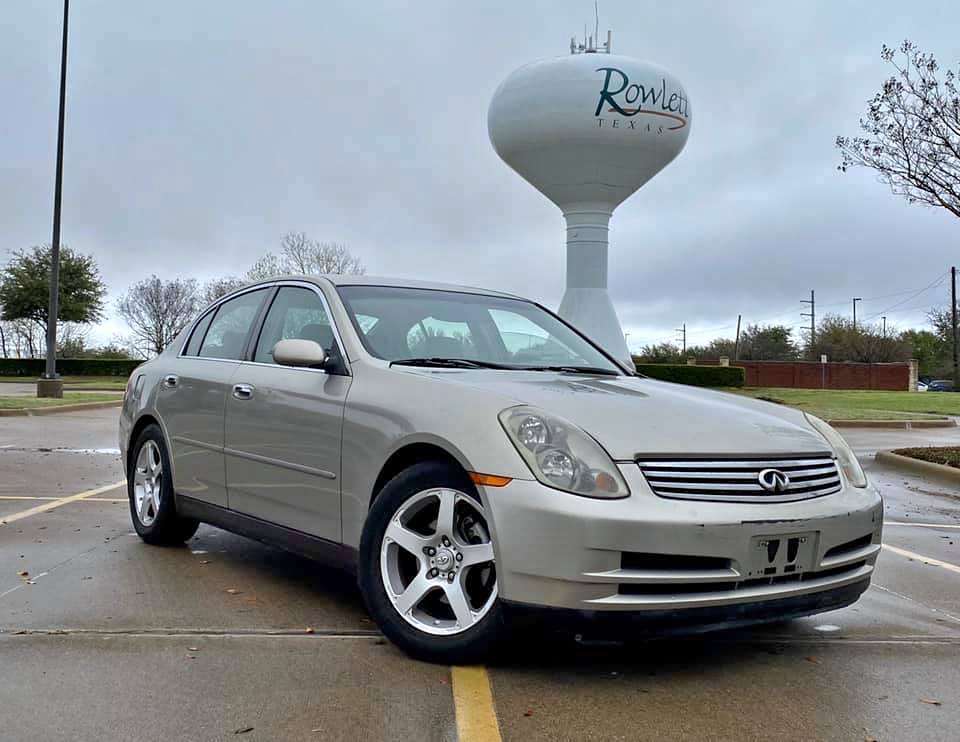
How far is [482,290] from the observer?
18.4 feet

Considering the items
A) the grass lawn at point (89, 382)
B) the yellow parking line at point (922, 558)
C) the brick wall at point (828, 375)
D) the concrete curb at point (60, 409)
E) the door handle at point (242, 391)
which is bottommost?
the yellow parking line at point (922, 558)

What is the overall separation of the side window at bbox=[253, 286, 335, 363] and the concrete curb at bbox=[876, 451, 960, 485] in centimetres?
861

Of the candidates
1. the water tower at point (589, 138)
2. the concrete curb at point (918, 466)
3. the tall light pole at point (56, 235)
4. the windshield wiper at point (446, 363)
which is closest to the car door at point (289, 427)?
the windshield wiper at point (446, 363)

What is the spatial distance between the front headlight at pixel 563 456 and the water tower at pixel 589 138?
2647cm

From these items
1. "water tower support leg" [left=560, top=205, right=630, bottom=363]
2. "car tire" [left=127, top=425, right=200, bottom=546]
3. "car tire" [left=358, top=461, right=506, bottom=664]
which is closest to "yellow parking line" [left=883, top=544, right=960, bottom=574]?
"car tire" [left=358, top=461, right=506, bottom=664]

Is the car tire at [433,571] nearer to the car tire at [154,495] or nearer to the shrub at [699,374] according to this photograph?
the car tire at [154,495]

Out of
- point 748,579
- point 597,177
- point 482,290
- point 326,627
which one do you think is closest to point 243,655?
point 326,627

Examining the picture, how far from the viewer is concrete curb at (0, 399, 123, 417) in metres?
18.5

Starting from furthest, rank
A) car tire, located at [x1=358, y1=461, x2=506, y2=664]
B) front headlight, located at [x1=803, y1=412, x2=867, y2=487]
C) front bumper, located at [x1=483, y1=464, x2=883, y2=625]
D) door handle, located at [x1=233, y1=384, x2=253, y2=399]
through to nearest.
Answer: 1. door handle, located at [x1=233, y1=384, x2=253, y2=399]
2. front headlight, located at [x1=803, y1=412, x2=867, y2=487]
3. car tire, located at [x1=358, y1=461, x2=506, y2=664]
4. front bumper, located at [x1=483, y1=464, x2=883, y2=625]

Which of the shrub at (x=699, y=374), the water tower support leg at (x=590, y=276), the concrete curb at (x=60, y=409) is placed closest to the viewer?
the concrete curb at (x=60, y=409)

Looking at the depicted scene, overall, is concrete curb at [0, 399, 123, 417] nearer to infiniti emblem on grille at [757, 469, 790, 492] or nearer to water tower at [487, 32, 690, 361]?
water tower at [487, 32, 690, 361]

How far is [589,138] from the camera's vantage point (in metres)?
29.0

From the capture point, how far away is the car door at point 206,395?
5.29 meters

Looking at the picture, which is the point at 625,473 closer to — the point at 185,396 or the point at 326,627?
the point at 326,627
